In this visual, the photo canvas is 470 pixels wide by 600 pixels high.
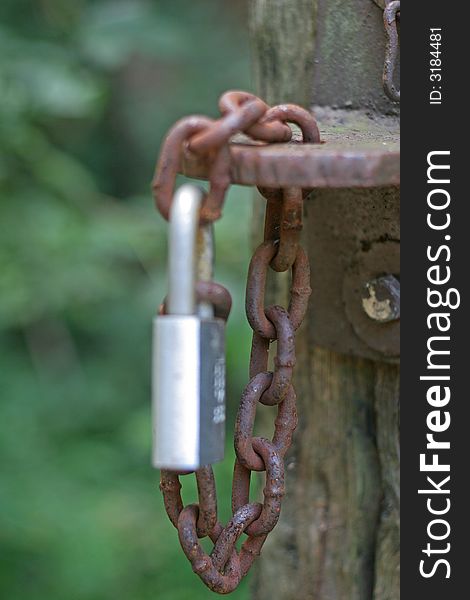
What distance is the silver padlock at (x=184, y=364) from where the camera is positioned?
0.73 m

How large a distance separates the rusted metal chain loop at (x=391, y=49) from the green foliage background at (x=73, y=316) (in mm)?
1022

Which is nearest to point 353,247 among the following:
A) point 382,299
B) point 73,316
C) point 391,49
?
point 382,299

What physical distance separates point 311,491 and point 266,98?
1.74 feet

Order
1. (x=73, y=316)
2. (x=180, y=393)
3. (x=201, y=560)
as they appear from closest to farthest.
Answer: (x=180, y=393) < (x=201, y=560) < (x=73, y=316)

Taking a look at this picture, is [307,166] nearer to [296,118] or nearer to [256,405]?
[296,118]

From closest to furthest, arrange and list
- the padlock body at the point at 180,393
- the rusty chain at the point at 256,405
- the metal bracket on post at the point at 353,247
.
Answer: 1. the padlock body at the point at 180,393
2. the rusty chain at the point at 256,405
3. the metal bracket on post at the point at 353,247

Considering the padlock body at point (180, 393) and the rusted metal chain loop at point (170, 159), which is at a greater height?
the rusted metal chain loop at point (170, 159)

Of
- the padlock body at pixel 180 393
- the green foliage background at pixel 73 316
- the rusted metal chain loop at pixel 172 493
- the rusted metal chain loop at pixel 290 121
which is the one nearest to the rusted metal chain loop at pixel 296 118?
the rusted metal chain loop at pixel 290 121

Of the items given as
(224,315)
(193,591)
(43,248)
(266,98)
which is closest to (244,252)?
(43,248)

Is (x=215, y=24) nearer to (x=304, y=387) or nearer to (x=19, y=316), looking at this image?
(x=19, y=316)

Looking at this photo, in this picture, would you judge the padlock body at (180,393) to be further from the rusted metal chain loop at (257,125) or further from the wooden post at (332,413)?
the wooden post at (332,413)

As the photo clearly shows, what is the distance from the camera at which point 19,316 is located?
244 centimetres

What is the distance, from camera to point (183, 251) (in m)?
0.73

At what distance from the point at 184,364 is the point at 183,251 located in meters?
0.09
